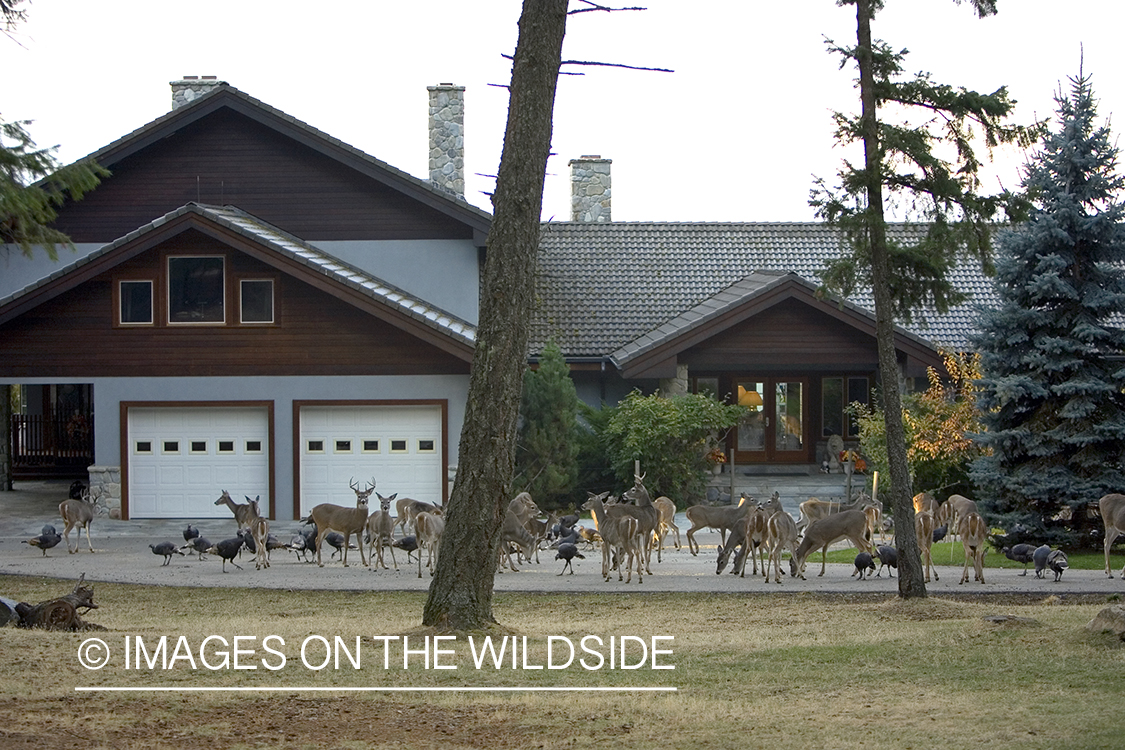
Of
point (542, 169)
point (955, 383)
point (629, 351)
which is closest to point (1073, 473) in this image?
point (955, 383)

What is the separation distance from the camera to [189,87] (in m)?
33.8

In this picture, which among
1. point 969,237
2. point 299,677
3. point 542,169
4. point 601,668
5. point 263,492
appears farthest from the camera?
point 263,492

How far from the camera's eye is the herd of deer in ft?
61.0

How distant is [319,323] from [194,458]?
12.5 ft

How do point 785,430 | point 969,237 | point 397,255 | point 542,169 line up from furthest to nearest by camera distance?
point 785,430
point 397,255
point 969,237
point 542,169

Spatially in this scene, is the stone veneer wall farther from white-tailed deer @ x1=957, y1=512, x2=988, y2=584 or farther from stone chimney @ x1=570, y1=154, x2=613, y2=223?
stone chimney @ x1=570, y1=154, x2=613, y2=223

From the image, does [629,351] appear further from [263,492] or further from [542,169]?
[542,169]

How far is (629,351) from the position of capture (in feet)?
99.3

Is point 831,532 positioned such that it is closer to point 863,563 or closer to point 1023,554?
point 863,563

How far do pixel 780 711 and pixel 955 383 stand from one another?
66.7 ft

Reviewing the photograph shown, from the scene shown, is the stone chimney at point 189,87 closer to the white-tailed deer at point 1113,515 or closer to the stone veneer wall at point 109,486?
the stone veneer wall at point 109,486

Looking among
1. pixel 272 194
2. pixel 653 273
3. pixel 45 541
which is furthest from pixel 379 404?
pixel 653 273

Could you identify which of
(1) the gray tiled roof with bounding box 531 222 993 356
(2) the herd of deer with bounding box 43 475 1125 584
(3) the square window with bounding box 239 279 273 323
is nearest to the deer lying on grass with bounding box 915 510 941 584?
(2) the herd of deer with bounding box 43 475 1125 584

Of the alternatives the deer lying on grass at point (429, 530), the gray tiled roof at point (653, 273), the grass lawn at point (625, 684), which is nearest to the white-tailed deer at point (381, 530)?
the deer lying on grass at point (429, 530)
